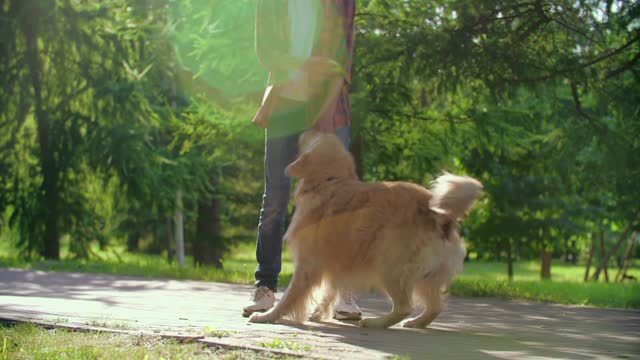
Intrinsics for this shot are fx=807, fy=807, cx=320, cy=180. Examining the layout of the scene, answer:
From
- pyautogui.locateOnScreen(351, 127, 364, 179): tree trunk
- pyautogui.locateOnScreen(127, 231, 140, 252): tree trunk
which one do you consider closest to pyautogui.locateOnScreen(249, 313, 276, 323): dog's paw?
pyautogui.locateOnScreen(351, 127, 364, 179): tree trunk

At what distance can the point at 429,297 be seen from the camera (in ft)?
14.0

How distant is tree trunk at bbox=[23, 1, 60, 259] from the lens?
14.2m

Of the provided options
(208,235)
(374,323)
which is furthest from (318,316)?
(208,235)

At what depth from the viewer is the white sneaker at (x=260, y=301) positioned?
15.8 feet

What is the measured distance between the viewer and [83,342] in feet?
11.9

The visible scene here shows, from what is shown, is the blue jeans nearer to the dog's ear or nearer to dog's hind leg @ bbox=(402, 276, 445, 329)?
the dog's ear

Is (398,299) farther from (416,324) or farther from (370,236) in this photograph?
(370,236)

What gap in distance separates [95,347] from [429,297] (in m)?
1.73

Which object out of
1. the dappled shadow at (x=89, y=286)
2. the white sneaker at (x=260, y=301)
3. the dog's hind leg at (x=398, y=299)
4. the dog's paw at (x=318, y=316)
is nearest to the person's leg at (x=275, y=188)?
the white sneaker at (x=260, y=301)

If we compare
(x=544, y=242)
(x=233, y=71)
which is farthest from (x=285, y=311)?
(x=544, y=242)

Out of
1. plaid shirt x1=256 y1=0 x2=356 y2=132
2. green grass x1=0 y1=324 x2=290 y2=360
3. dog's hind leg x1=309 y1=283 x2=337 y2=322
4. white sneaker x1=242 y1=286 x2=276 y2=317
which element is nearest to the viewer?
green grass x1=0 y1=324 x2=290 y2=360

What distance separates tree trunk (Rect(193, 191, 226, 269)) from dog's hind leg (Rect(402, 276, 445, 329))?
1609 centimetres

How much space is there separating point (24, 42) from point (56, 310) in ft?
35.1

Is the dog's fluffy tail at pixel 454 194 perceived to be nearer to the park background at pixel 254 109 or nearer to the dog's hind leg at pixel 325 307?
the dog's hind leg at pixel 325 307
